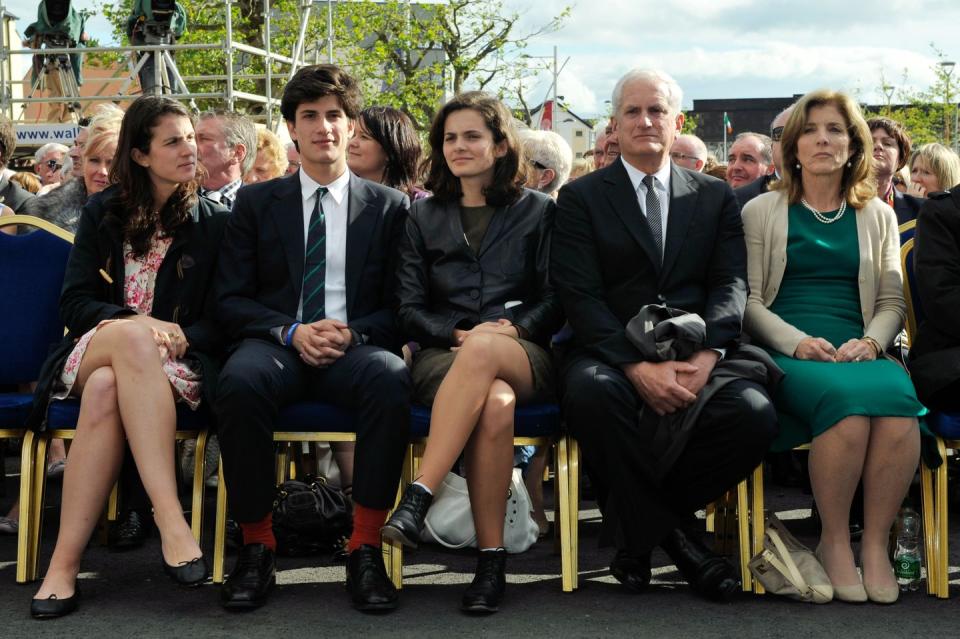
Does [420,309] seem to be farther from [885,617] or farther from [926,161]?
[926,161]

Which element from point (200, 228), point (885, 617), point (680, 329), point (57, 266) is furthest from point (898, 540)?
point (57, 266)

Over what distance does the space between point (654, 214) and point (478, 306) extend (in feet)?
2.52

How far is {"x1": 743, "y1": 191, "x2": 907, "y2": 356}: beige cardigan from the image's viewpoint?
4.38 meters

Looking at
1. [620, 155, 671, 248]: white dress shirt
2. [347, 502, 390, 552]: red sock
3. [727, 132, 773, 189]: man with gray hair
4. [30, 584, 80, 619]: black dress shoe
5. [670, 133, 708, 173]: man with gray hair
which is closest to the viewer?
[30, 584, 80, 619]: black dress shoe

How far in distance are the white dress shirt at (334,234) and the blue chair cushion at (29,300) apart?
1.02 metres

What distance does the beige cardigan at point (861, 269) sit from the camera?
438 centimetres

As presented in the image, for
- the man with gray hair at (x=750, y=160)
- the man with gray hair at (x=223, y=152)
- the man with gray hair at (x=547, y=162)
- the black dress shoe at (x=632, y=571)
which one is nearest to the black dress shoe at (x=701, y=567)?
the black dress shoe at (x=632, y=571)

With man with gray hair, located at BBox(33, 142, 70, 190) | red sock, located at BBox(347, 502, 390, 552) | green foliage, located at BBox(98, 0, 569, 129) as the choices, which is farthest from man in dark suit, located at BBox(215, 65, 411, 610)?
green foliage, located at BBox(98, 0, 569, 129)

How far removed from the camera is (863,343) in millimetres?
4250

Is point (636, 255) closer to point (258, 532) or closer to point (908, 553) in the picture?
point (908, 553)

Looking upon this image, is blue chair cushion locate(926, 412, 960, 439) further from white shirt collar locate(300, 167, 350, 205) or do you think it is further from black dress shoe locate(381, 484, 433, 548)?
white shirt collar locate(300, 167, 350, 205)

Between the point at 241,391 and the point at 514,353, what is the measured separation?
97 cm

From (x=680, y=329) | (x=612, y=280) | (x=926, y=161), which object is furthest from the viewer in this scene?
(x=926, y=161)

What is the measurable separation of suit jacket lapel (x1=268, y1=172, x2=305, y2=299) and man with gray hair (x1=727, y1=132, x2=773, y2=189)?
3348 mm
